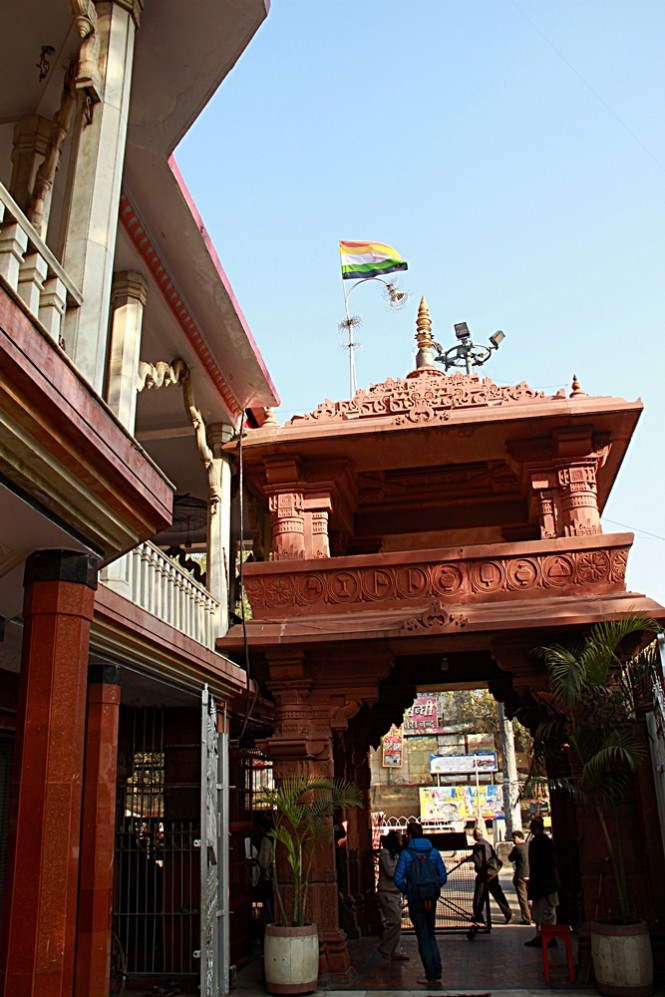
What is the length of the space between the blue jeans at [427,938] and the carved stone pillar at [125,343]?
5.52 meters

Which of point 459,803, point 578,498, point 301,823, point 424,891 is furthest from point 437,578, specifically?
point 459,803

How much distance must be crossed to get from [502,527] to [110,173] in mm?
8805

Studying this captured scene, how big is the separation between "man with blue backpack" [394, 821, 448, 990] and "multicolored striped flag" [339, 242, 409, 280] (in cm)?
859

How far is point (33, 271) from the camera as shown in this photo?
11.6ft

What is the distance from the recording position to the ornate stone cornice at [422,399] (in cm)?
947

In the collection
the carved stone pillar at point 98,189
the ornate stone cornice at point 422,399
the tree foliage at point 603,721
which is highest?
the ornate stone cornice at point 422,399

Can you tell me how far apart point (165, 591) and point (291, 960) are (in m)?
3.69

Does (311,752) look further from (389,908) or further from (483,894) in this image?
(483,894)

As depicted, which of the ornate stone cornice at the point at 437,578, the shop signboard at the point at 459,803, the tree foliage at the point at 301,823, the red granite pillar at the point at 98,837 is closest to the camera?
the red granite pillar at the point at 98,837

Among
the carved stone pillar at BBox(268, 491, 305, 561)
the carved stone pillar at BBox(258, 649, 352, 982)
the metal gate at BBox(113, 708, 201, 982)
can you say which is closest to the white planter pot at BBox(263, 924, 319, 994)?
the carved stone pillar at BBox(258, 649, 352, 982)

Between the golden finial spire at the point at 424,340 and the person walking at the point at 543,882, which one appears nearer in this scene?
the person walking at the point at 543,882

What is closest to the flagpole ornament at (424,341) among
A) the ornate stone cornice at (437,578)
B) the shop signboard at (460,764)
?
the ornate stone cornice at (437,578)

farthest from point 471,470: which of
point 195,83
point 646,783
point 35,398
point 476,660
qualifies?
point 35,398

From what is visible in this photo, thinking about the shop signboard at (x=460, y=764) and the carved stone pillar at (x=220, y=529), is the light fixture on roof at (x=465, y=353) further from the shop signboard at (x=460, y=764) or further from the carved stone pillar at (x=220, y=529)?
the shop signboard at (x=460, y=764)
